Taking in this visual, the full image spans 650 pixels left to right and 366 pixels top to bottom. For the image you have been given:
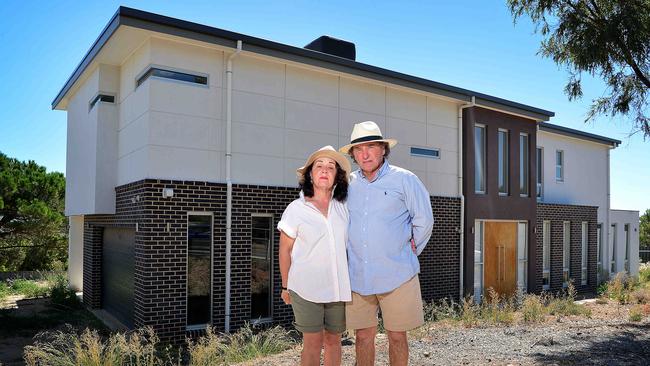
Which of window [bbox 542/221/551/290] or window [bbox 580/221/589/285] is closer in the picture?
window [bbox 542/221/551/290]

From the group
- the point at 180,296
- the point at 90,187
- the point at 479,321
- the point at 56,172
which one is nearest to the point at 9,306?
the point at 90,187

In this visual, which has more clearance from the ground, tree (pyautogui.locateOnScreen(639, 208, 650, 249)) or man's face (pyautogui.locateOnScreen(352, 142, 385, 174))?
man's face (pyautogui.locateOnScreen(352, 142, 385, 174))

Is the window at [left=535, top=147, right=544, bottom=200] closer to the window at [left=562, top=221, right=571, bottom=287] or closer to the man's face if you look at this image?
the window at [left=562, top=221, right=571, bottom=287]

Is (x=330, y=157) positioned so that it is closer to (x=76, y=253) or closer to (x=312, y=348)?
(x=312, y=348)

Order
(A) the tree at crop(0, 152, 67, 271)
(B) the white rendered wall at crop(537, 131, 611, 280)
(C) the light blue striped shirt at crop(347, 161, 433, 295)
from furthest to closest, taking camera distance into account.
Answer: (A) the tree at crop(0, 152, 67, 271), (B) the white rendered wall at crop(537, 131, 611, 280), (C) the light blue striped shirt at crop(347, 161, 433, 295)

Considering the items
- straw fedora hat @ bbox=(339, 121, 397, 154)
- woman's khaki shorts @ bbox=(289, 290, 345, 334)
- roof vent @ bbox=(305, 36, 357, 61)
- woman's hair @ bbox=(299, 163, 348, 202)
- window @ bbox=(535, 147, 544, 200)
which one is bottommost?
woman's khaki shorts @ bbox=(289, 290, 345, 334)

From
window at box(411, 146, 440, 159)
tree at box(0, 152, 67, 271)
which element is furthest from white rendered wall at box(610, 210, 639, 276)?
tree at box(0, 152, 67, 271)

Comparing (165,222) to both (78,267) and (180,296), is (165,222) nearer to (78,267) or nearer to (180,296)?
(180,296)

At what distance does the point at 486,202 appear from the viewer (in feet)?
47.6

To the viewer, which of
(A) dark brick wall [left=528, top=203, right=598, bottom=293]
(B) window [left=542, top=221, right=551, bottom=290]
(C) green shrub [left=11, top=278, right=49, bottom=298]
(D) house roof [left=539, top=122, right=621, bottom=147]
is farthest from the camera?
(D) house roof [left=539, top=122, right=621, bottom=147]

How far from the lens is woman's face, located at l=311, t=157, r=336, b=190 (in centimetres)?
440

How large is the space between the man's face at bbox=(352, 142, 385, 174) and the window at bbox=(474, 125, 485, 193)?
33.6 ft

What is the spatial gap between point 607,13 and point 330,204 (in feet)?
27.2

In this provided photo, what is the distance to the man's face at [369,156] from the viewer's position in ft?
15.2
